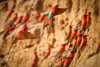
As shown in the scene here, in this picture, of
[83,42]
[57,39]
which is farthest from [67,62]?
[57,39]

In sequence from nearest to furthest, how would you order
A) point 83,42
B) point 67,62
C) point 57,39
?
1. point 83,42
2. point 67,62
3. point 57,39

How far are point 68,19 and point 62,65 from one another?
91 centimetres

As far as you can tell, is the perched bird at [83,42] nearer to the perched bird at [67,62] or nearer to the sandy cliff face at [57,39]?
the sandy cliff face at [57,39]

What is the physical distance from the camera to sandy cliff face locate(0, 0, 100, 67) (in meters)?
1.84

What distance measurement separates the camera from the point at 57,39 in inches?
105

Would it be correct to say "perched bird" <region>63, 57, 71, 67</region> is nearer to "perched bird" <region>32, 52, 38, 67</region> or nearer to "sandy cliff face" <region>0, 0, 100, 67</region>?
"sandy cliff face" <region>0, 0, 100, 67</region>

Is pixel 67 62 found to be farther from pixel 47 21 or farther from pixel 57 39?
pixel 47 21

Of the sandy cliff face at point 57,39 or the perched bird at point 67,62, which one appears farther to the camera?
the perched bird at point 67,62

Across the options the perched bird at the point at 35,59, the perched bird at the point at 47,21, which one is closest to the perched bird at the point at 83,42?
the perched bird at the point at 47,21

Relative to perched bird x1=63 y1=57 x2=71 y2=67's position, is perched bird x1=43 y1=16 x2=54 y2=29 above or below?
above

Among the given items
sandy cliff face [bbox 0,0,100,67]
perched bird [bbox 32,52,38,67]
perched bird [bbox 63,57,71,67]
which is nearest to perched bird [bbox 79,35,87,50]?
sandy cliff face [bbox 0,0,100,67]

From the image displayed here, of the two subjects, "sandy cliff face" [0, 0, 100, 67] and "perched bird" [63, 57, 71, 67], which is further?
"perched bird" [63, 57, 71, 67]

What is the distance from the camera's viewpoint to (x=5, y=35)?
3242 mm

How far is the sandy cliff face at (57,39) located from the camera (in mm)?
1841
